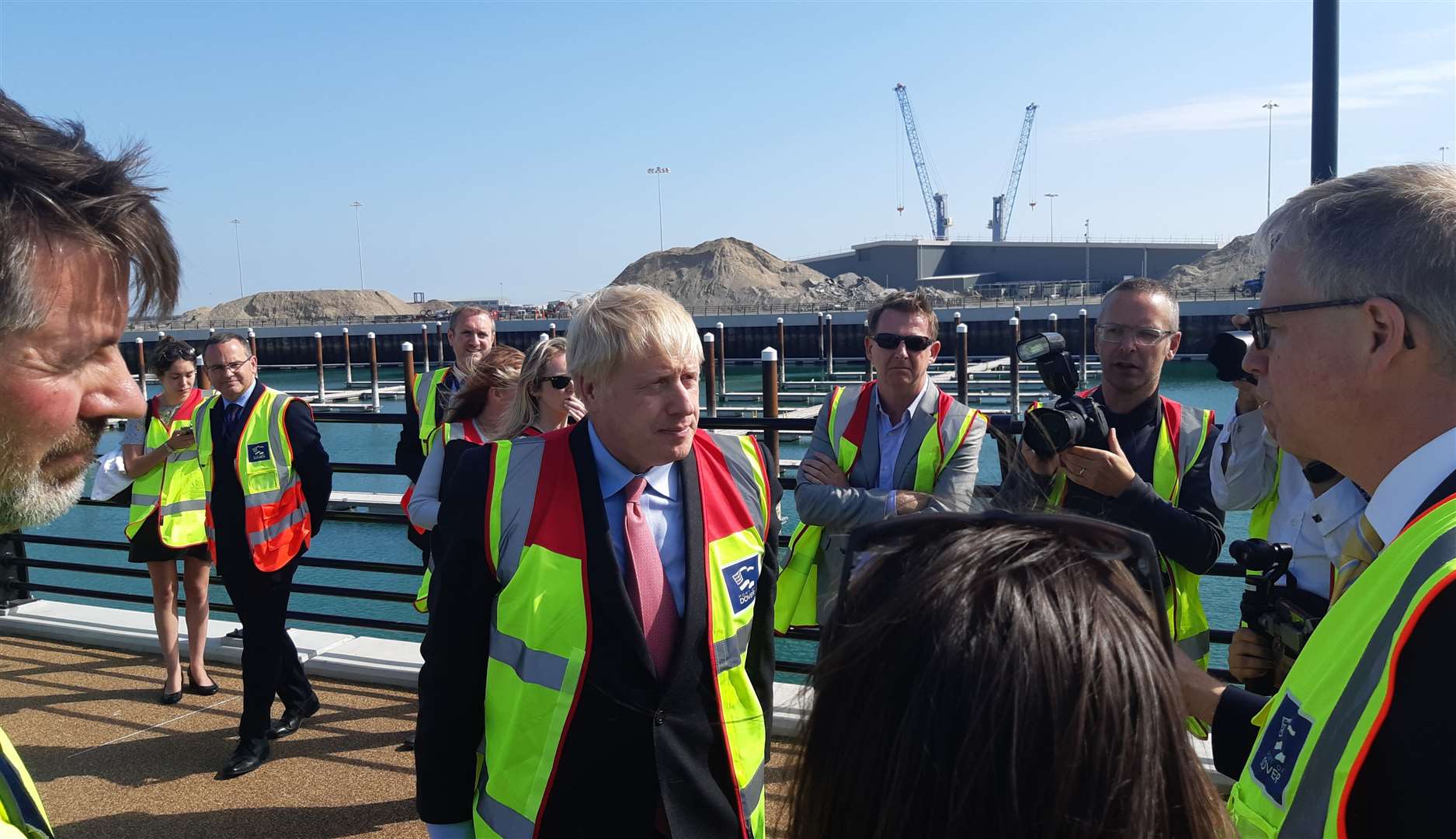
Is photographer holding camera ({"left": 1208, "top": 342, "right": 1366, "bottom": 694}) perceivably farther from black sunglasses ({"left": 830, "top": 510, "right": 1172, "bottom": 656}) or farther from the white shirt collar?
black sunglasses ({"left": 830, "top": 510, "right": 1172, "bottom": 656})

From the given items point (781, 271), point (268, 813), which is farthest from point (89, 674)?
point (781, 271)

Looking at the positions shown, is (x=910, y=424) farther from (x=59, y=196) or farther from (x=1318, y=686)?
(x=59, y=196)

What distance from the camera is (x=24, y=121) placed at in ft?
4.22

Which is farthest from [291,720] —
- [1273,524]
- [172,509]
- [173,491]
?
[1273,524]

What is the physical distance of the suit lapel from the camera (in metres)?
3.41

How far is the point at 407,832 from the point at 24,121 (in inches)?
110

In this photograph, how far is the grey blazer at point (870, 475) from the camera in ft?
10.6

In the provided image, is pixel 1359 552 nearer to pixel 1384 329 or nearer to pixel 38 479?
pixel 1384 329

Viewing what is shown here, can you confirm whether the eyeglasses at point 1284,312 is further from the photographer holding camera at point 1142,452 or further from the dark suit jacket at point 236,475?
the dark suit jacket at point 236,475

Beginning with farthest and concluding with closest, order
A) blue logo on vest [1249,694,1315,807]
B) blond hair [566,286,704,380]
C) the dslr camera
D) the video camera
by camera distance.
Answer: the dslr camera < blond hair [566,286,704,380] < the video camera < blue logo on vest [1249,694,1315,807]

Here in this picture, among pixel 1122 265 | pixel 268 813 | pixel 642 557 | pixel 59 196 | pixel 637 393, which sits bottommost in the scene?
pixel 268 813

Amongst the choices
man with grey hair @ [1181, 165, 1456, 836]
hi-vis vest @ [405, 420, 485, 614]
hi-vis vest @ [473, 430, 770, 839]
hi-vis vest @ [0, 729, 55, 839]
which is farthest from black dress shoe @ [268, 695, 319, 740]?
man with grey hair @ [1181, 165, 1456, 836]

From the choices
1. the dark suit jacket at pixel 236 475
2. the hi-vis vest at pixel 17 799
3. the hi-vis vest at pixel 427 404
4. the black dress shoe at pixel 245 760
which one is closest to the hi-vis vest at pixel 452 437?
the hi-vis vest at pixel 427 404

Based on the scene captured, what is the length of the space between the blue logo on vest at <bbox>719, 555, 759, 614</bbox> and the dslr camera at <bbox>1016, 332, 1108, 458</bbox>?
0.99 metres
